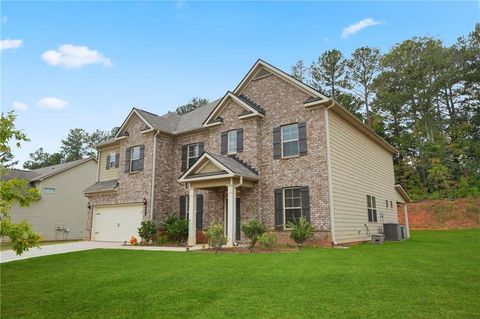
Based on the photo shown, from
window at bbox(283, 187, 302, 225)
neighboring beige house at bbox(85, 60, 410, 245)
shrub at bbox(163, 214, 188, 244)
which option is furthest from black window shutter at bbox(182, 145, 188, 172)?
window at bbox(283, 187, 302, 225)

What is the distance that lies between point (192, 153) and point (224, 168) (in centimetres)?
503

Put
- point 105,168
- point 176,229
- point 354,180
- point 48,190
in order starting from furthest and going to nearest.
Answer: point 48,190 → point 105,168 → point 176,229 → point 354,180

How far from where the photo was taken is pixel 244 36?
1403 centimetres

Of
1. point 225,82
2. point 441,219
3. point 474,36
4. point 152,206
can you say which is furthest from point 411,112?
point 152,206

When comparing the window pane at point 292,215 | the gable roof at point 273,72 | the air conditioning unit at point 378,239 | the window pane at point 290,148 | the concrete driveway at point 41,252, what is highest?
the gable roof at point 273,72

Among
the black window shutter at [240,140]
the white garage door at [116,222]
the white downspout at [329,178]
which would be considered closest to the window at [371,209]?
the white downspout at [329,178]

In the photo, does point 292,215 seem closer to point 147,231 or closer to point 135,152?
point 147,231

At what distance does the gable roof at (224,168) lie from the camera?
13.3 meters

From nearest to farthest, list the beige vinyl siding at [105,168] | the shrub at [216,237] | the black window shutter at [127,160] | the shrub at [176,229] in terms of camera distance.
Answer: the shrub at [216,237], the shrub at [176,229], the black window shutter at [127,160], the beige vinyl siding at [105,168]

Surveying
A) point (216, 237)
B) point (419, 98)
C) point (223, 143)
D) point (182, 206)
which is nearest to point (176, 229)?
point (182, 206)

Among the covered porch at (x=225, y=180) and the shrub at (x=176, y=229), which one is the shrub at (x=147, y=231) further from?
the covered porch at (x=225, y=180)

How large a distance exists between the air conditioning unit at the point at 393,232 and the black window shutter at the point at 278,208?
6.54 m

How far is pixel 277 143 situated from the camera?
571 inches

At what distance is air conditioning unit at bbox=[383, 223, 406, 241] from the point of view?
16250mm
